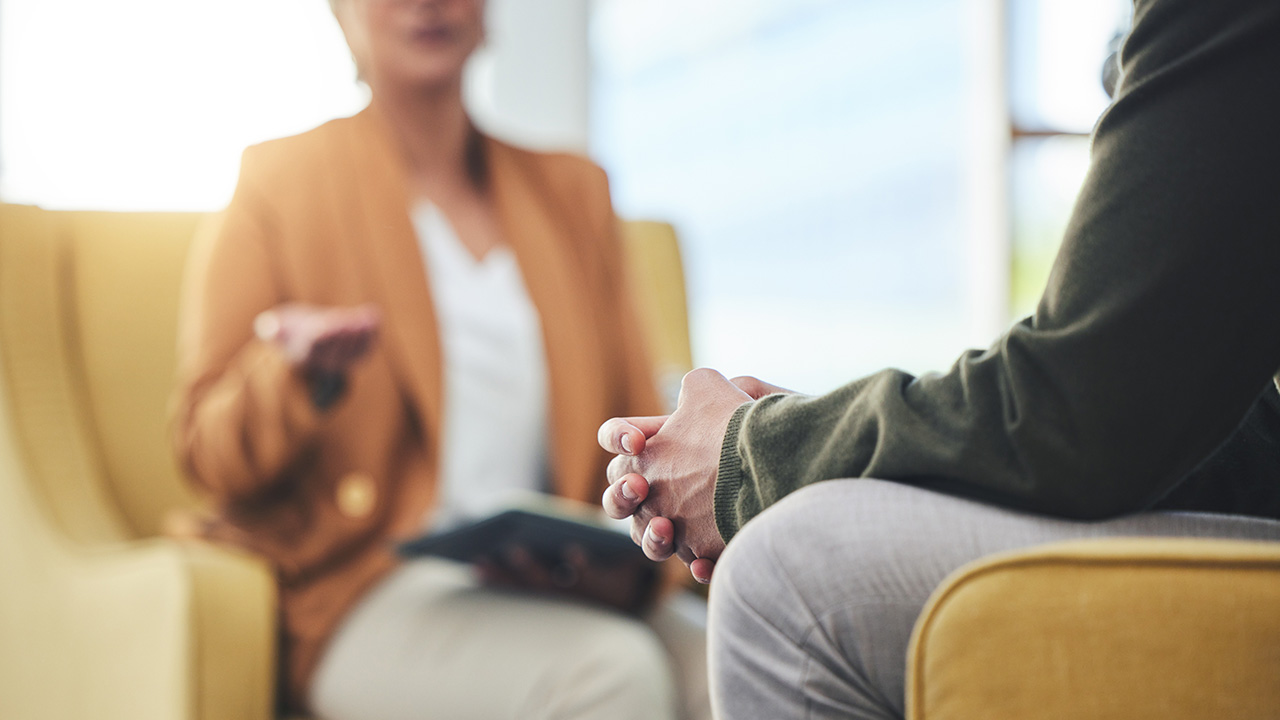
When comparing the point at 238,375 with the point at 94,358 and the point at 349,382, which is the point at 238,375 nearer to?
the point at 349,382

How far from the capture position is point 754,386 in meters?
0.51

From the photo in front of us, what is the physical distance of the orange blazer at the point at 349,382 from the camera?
97 cm

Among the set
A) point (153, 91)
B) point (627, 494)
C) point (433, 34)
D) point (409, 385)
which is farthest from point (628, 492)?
point (153, 91)

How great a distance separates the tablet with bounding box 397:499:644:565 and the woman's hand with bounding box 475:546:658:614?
0.10 feet

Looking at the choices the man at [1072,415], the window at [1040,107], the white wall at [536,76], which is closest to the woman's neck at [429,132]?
the white wall at [536,76]

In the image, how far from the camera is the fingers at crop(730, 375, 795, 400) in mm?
503

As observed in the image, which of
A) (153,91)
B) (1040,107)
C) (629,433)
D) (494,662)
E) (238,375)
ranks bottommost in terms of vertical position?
(494,662)

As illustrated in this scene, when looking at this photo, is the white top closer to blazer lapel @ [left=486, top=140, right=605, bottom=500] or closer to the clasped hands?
blazer lapel @ [left=486, top=140, right=605, bottom=500]

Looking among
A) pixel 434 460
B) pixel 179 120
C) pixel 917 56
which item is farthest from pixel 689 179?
pixel 434 460

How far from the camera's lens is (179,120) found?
5.02ft

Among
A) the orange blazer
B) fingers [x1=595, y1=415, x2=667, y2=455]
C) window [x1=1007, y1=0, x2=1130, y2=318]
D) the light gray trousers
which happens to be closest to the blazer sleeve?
the orange blazer

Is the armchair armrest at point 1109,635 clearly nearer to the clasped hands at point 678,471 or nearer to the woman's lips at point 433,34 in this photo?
the clasped hands at point 678,471

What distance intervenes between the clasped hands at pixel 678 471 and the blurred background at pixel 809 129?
1162mm

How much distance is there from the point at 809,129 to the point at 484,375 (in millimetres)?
1838
